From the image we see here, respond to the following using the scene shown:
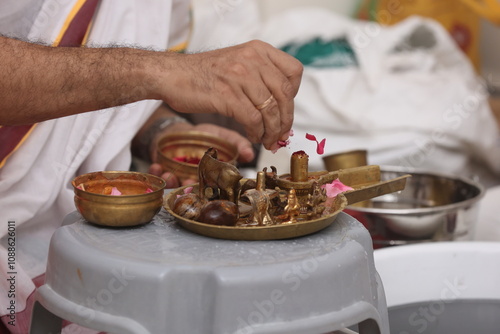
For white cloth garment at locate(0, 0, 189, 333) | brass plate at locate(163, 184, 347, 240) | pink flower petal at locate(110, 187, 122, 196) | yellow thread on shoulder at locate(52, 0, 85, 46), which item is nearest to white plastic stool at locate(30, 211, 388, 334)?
brass plate at locate(163, 184, 347, 240)

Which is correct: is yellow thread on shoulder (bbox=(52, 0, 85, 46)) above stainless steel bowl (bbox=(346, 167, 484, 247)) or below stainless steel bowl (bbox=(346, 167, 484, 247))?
above

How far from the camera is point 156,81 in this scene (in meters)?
1.00

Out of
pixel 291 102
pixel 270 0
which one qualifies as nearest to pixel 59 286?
pixel 291 102

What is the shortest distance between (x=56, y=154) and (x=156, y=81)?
0.44m

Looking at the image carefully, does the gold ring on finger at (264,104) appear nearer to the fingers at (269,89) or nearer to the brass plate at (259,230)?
the fingers at (269,89)

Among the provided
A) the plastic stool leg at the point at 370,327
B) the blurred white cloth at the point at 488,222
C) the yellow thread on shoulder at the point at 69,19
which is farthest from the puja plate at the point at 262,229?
the blurred white cloth at the point at 488,222

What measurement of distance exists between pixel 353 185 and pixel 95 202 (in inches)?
15.7

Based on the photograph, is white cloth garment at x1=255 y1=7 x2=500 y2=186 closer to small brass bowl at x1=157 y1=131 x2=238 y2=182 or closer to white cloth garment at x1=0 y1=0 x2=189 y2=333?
small brass bowl at x1=157 y1=131 x2=238 y2=182

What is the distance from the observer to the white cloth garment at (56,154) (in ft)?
4.18

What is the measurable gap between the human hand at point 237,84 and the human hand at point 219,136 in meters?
0.36

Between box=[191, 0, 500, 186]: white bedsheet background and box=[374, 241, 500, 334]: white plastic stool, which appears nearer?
box=[374, 241, 500, 334]: white plastic stool

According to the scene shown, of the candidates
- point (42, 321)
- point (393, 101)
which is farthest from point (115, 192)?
point (393, 101)

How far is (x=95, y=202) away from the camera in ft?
3.05

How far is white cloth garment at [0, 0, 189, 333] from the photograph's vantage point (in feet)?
4.18
